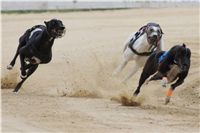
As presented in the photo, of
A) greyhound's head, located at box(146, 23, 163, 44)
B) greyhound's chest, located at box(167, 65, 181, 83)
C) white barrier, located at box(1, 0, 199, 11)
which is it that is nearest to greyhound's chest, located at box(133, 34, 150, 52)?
greyhound's head, located at box(146, 23, 163, 44)

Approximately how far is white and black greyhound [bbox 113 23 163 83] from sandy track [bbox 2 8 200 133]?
65cm

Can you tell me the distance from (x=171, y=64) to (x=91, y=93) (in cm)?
216

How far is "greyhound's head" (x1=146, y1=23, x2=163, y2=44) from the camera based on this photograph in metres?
12.0

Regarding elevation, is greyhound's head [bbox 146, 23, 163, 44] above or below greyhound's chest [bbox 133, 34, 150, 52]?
above

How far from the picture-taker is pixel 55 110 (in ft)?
30.7

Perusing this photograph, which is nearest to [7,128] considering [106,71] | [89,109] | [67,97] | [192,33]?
[89,109]

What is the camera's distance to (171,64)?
1053 centimetres

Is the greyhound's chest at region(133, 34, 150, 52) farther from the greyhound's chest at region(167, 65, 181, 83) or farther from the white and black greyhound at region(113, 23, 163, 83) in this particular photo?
the greyhound's chest at region(167, 65, 181, 83)

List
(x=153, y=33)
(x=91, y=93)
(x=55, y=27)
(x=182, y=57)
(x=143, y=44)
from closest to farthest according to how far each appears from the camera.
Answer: (x=182, y=57), (x=55, y=27), (x=153, y=33), (x=91, y=93), (x=143, y=44)

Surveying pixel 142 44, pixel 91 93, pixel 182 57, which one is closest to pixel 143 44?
pixel 142 44

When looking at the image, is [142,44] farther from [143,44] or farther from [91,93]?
[91,93]

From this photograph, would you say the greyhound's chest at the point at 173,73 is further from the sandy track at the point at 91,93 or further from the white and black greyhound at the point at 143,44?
the white and black greyhound at the point at 143,44

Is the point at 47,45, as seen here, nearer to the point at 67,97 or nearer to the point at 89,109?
the point at 67,97

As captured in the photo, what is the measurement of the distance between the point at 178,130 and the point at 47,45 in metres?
3.82
